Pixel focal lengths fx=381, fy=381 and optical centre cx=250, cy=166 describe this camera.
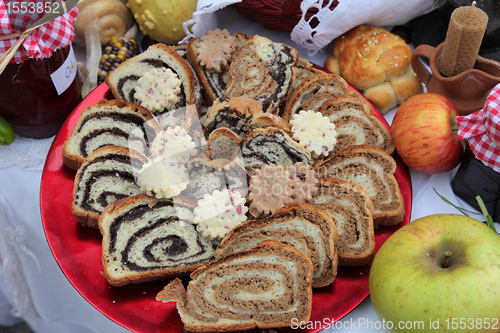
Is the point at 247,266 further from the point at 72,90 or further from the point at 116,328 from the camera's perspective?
the point at 72,90

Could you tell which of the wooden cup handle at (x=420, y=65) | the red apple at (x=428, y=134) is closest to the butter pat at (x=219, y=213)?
the red apple at (x=428, y=134)

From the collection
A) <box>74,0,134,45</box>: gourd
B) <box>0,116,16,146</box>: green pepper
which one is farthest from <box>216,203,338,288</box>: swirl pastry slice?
<box>74,0,134,45</box>: gourd

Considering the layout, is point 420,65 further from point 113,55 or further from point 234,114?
point 113,55

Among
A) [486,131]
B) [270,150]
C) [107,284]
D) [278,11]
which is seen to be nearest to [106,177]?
[107,284]

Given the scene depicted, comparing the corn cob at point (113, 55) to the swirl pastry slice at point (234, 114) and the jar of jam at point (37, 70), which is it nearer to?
the jar of jam at point (37, 70)

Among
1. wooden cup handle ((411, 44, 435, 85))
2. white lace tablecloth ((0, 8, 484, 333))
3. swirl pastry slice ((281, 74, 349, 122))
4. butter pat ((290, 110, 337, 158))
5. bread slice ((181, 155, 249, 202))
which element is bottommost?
white lace tablecloth ((0, 8, 484, 333))

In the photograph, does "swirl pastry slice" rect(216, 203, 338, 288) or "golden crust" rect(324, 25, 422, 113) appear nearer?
"swirl pastry slice" rect(216, 203, 338, 288)

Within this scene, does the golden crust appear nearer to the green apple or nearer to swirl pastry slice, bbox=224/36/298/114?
swirl pastry slice, bbox=224/36/298/114
